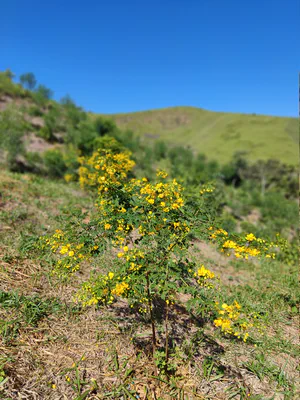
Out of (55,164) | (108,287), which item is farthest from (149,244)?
(55,164)

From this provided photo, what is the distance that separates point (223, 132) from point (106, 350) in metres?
106

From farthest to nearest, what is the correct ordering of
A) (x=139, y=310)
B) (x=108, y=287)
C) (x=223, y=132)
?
(x=223, y=132), (x=139, y=310), (x=108, y=287)

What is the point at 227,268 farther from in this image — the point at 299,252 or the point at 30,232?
the point at 30,232

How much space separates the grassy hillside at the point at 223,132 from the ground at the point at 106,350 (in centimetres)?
6643

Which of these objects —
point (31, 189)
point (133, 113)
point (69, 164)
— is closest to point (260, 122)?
point (133, 113)

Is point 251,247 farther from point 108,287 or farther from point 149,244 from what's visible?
point 108,287

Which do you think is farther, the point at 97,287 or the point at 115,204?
the point at 115,204

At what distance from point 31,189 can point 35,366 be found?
269 inches

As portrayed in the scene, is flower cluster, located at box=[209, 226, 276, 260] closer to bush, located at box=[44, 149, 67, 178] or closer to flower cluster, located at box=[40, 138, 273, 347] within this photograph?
flower cluster, located at box=[40, 138, 273, 347]

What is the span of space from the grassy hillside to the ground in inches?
2615

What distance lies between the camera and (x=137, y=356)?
295 cm

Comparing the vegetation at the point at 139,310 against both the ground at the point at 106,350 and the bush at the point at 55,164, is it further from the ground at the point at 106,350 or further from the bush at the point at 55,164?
the bush at the point at 55,164

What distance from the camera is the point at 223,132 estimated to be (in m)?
96.8

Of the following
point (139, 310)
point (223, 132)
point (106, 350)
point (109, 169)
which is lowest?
point (106, 350)
